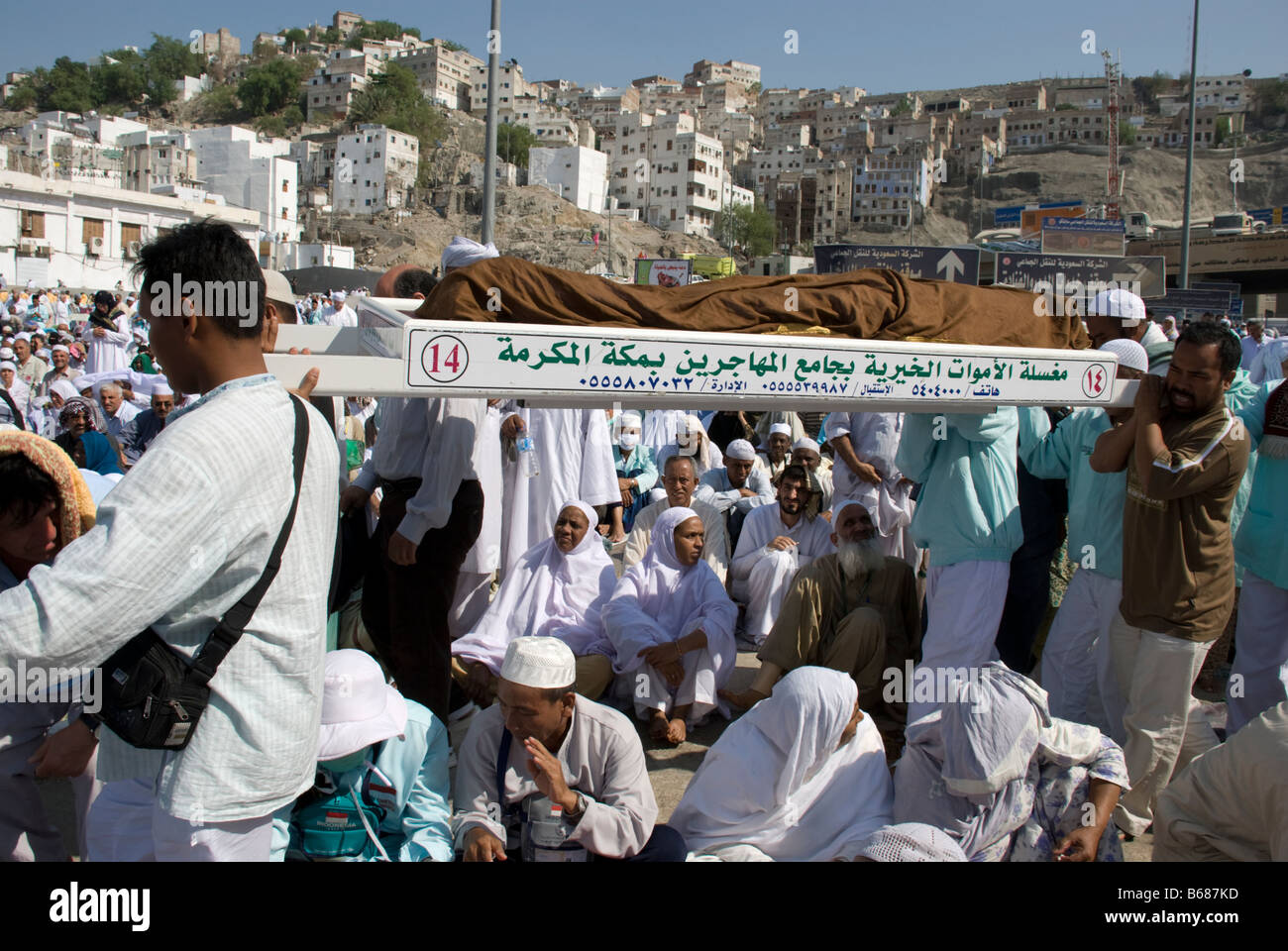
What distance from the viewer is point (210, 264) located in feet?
5.93

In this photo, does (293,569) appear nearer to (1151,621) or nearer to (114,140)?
(1151,621)

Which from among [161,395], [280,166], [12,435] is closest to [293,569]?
[12,435]

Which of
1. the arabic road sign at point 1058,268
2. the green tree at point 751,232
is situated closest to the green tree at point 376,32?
the green tree at point 751,232

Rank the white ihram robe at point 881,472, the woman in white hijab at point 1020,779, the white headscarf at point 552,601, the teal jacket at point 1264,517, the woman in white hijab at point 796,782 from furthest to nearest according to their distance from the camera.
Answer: the white ihram robe at point 881,472 < the white headscarf at point 552,601 < the teal jacket at point 1264,517 < the woman in white hijab at point 796,782 < the woman in white hijab at point 1020,779

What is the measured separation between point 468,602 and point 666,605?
108 centimetres

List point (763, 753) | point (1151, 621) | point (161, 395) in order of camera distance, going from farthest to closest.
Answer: point (161, 395)
point (1151, 621)
point (763, 753)

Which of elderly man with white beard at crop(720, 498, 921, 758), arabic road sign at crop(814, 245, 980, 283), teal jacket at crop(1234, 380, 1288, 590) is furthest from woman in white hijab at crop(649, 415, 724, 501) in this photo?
arabic road sign at crop(814, 245, 980, 283)

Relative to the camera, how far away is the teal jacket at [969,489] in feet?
13.0

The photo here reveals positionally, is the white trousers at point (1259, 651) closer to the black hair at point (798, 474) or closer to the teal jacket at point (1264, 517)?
the teal jacket at point (1264, 517)

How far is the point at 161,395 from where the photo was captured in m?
7.01

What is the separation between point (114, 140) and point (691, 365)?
319 feet

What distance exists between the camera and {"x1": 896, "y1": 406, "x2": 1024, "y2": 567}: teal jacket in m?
3.97

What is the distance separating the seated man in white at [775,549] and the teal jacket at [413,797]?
327cm
